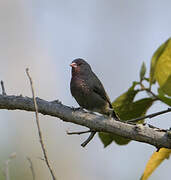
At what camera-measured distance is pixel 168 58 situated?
2.11 m

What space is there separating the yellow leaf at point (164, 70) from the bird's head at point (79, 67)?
3086 mm

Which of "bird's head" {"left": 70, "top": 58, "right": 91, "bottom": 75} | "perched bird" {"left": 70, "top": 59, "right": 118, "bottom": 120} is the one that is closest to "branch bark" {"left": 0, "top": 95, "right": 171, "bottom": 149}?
"perched bird" {"left": 70, "top": 59, "right": 118, "bottom": 120}

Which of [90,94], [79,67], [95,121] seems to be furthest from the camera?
[79,67]

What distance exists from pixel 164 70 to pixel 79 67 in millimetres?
3316

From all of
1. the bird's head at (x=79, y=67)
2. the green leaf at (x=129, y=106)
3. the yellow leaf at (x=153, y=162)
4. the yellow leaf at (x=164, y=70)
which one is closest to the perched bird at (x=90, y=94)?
the bird's head at (x=79, y=67)

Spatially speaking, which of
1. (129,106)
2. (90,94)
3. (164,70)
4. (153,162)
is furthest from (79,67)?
(164,70)

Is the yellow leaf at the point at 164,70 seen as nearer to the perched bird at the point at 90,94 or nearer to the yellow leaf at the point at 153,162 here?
the yellow leaf at the point at 153,162

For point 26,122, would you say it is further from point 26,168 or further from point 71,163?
point 26,168

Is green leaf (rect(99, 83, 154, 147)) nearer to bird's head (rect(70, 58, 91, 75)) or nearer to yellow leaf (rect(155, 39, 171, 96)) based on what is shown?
Answer: yellow leaf (rect(155, 39, 171, 96))

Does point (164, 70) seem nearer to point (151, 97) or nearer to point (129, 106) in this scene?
point (151, 97)

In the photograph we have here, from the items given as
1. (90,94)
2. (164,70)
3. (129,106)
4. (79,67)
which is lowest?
(90,94)

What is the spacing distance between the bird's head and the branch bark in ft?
7.01

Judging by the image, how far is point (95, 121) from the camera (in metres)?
2.94

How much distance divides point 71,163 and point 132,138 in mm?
6176
